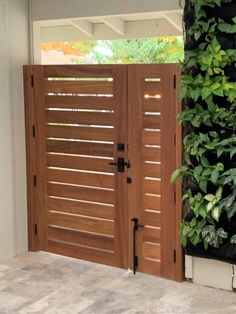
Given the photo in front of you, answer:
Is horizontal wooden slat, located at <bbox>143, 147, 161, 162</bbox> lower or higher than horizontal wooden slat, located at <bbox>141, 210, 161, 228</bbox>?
higher

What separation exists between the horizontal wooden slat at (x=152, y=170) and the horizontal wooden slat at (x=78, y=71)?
847 mm

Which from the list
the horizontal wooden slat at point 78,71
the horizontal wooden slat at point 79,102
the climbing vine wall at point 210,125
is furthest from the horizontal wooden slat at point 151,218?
the horizontal wooden slat at point 78,71

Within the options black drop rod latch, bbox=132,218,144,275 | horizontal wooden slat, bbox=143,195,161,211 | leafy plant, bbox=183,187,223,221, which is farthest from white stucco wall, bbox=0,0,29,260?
leafy plant, bbox=183,187,223,221

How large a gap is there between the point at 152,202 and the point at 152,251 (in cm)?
44

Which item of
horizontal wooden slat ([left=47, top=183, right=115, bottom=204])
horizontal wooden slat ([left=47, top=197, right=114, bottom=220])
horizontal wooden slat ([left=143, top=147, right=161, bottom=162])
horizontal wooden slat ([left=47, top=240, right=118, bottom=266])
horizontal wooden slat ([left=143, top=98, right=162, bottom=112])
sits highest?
horizontal wooden slat ([left=143, top=98, right=162, bottom=112])

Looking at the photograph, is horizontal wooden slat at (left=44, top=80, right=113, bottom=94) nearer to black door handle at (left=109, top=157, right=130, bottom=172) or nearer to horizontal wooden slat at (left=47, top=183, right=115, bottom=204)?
Answer: black door handle at (left=109, top=157, right=130, bottom=172)

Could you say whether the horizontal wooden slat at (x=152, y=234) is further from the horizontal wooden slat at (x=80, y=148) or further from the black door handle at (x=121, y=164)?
the horizontal wooden slat at (x=80, y=148)

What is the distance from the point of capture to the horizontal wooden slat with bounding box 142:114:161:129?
13.1 ft

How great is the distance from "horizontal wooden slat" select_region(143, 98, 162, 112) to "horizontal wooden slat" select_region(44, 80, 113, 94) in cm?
34

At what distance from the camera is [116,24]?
14.9 feet

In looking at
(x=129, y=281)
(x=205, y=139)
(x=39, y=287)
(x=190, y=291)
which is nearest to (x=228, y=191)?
(x=205, y=139)

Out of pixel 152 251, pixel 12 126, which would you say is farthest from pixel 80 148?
pixel 152 251

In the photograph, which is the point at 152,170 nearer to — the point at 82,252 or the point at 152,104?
the point at 152,104

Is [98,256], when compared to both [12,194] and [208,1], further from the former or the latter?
[208,1]
